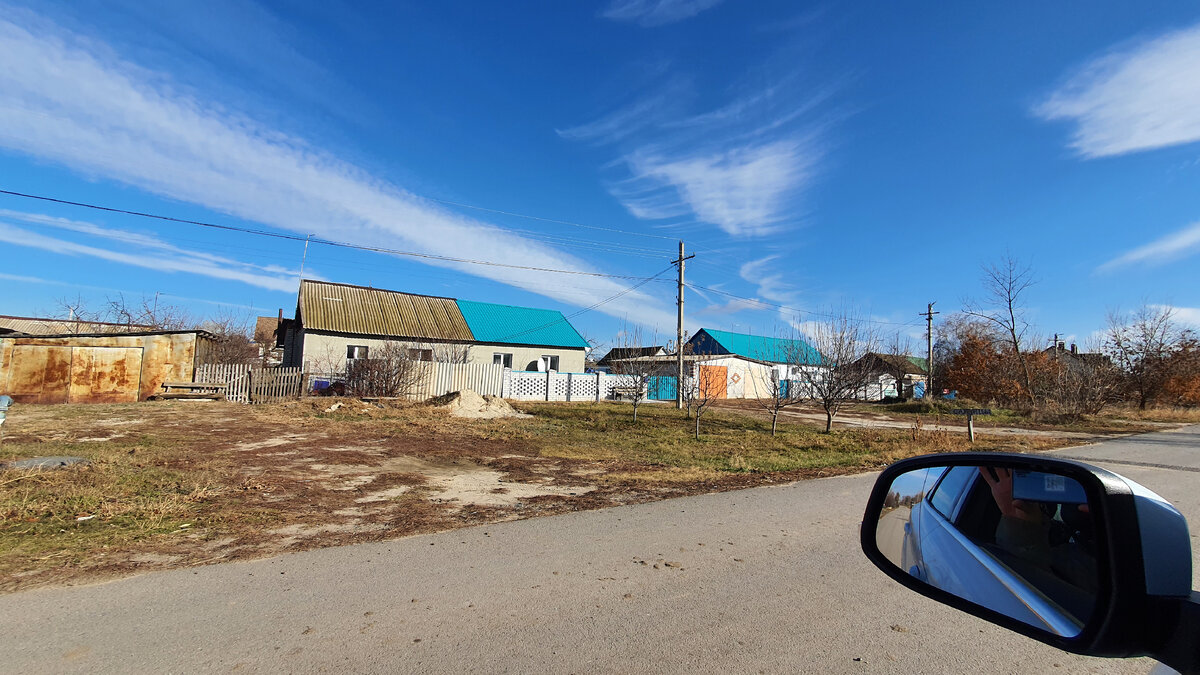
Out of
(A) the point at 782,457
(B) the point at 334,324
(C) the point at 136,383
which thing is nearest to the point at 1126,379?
(A) the point at 782,457

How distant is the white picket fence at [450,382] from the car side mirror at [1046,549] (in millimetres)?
22443

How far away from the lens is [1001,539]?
6.31 ft

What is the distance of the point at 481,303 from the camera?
140ft

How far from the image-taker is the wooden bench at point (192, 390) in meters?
22.0

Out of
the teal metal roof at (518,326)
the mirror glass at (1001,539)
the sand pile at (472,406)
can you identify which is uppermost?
the teal metal roof at (518,326)

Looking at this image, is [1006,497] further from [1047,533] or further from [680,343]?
[680,343]

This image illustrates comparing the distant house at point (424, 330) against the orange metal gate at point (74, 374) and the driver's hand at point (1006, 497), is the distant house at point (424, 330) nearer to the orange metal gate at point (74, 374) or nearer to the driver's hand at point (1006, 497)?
the orange metal gate at point (74, 374)

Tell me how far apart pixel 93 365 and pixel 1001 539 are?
92.2 feet

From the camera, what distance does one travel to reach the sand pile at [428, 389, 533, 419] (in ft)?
68.6

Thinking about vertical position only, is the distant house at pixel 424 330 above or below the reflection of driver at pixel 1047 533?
above

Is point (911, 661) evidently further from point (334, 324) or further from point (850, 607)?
point (334, 324)

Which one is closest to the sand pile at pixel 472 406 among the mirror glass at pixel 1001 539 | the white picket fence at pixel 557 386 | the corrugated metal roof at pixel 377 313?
the white picket fence at pixel 557 386

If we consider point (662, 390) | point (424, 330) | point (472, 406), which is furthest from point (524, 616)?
point (424, 330)

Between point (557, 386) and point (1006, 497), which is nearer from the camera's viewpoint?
point (1006, 497)
